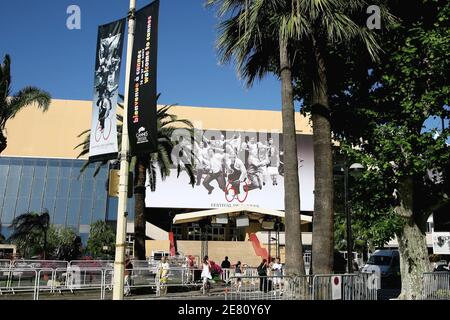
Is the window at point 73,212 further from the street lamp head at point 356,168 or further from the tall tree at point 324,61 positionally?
the tall tree at point 324,61

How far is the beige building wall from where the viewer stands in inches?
2702

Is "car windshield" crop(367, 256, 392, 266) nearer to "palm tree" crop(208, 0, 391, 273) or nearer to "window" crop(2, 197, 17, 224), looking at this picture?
"palm tree" crop(208, 0, 391, 273)

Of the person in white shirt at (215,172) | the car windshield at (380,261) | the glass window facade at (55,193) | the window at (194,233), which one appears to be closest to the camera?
the car windshield at (380,261)

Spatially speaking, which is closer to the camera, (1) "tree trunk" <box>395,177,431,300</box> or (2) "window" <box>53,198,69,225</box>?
(1) "tree trunk" <box>395,177,431,300</box>

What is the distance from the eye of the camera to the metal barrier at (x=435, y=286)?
16.8 meters

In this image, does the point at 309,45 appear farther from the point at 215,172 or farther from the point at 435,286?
the point at 215,172

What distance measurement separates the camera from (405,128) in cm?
1619

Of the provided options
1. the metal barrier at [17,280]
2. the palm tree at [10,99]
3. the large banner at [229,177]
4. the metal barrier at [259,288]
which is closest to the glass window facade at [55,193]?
the large banner at [229,177]

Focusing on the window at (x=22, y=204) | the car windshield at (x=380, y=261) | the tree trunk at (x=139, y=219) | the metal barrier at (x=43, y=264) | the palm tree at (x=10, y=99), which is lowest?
the metal barrier at (x=43, y=264)

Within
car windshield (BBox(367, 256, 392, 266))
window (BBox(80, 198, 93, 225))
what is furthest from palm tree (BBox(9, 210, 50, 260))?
car windshield (BBox(367, 256, 392, 266))

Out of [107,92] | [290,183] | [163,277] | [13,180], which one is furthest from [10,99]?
[13,180]

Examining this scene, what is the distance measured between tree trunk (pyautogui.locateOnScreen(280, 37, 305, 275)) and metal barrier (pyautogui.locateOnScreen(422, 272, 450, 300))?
698 centimetres

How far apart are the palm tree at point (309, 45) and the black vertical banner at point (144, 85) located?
3.41 metres

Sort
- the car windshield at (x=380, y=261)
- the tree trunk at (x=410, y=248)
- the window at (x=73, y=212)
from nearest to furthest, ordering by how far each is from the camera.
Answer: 1. the tree trunk at (x=410, y=248)
2. the car windshield at (x=380, y=261)
3. the window at (x=73, y=212)
